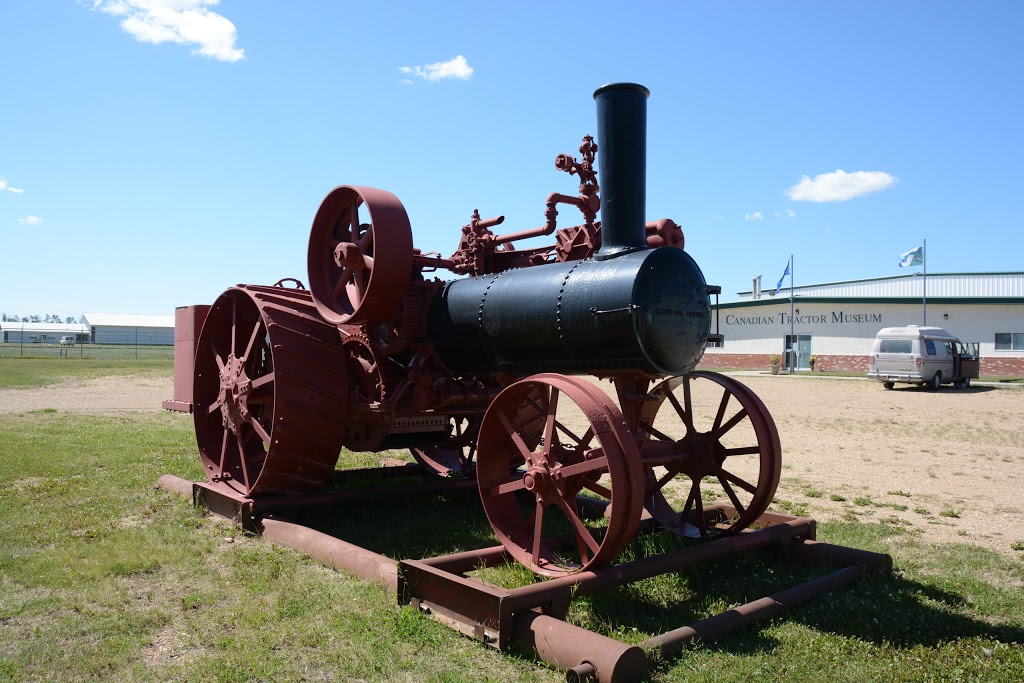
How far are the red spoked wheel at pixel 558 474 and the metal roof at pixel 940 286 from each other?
36.0m

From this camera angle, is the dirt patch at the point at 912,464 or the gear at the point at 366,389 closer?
the gear at the point at 366,389

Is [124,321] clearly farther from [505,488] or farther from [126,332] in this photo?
[505,488]

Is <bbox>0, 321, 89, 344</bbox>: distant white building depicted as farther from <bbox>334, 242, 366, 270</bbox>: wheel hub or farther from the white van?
<bbox>334, 242, 366, 270</bbox>: wheel hub

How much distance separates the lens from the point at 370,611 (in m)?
4.39

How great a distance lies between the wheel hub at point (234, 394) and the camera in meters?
6.78

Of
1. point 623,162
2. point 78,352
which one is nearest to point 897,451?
point 623,162

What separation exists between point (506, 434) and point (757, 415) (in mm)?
1657

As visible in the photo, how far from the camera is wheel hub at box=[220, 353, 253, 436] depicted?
22.2ft

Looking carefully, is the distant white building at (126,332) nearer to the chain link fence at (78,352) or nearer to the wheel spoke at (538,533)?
the chain link fence at (78,352)

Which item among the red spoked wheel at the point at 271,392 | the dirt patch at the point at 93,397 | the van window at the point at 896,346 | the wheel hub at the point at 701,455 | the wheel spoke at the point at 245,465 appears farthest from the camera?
the van window at the point at 896,346

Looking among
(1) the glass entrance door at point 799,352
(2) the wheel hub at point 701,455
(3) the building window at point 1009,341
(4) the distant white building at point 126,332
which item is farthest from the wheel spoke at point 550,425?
(4) the distant white building at point 126,332

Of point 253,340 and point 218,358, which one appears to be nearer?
point 253,340

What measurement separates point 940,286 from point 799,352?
8230mm

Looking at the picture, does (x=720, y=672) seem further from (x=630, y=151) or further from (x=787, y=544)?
(x=630, y=151)
